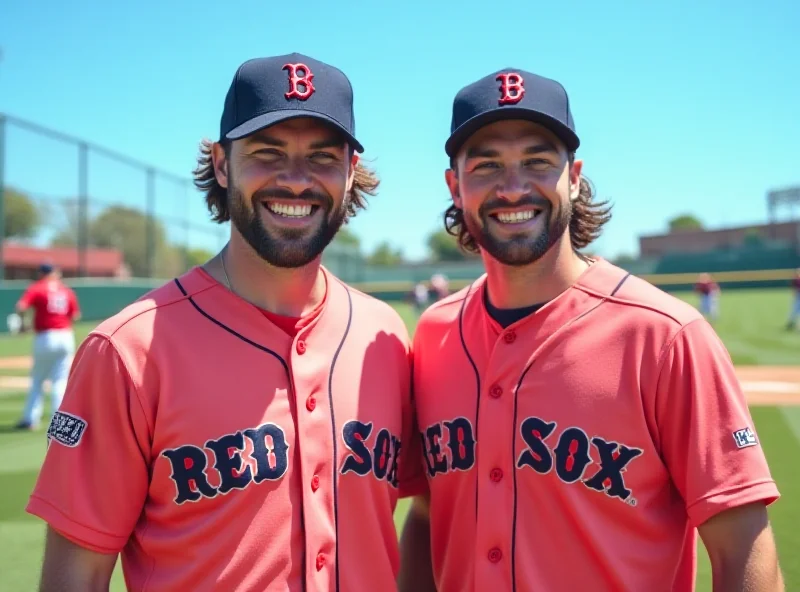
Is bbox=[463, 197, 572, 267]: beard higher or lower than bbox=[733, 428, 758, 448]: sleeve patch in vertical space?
higher

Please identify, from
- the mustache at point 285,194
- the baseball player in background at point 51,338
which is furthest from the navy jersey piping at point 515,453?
the baseball player in background at point 51,338

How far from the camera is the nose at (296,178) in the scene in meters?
2.04

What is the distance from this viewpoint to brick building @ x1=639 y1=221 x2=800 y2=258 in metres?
67.9

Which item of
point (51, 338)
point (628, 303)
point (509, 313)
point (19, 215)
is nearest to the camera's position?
point (628, 303)

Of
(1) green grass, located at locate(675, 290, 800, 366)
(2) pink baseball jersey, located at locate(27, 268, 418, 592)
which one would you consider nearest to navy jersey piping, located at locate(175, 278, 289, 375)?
(2) pink baseball jersey, located at locate(27, 268, 418, 592)

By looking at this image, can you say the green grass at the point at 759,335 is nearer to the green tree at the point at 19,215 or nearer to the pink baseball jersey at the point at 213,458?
the pink baseball jersey at the point at 213,458

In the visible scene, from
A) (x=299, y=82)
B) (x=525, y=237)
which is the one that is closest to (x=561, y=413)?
(x=525, y=237)

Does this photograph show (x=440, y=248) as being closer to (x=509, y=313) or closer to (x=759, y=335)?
(x=759, y=335)

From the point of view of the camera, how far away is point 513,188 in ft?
7.06

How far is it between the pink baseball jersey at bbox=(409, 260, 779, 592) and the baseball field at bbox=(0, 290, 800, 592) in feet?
7.36

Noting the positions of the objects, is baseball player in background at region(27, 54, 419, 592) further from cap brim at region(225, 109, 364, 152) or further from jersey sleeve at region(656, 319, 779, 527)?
jersey sleeve at region(656, 319, 779, 527)

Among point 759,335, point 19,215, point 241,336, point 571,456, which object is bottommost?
point 571,456

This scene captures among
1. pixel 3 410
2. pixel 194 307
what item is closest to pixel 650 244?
pixel 3 410

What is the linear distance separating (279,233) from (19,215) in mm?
21308
